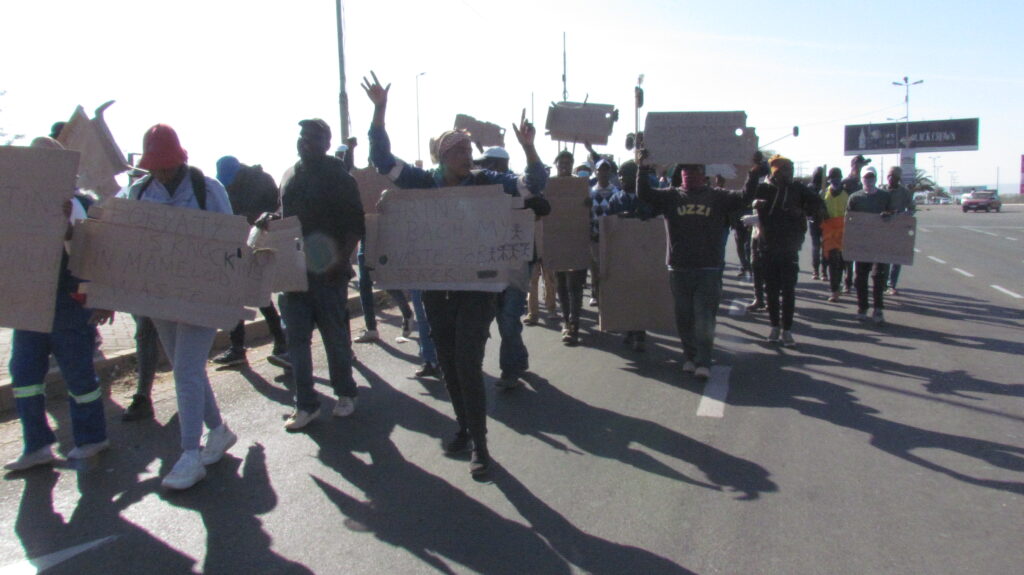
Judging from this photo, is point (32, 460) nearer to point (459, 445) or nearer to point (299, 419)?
point (299, 419)

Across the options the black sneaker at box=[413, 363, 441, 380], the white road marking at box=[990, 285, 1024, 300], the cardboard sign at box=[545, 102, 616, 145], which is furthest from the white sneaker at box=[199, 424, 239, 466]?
the white road marking at box=[990, 285, 1024, 300]

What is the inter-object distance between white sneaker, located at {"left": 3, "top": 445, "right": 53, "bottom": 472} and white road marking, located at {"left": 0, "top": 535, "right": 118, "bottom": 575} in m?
1.19

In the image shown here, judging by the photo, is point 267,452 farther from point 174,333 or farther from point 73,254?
point 73,254

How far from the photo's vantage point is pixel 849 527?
3.74 metres

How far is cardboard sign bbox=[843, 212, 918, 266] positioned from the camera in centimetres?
951

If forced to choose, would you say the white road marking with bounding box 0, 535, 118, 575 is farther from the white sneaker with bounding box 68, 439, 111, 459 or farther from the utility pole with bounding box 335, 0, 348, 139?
the utility pole with bounding box 335, 0, 348, 139

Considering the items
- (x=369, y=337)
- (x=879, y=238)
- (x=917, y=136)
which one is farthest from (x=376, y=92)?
(x=917, y=136)

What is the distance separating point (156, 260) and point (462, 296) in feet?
5.26

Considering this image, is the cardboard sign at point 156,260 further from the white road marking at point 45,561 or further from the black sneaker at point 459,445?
the black sneaker at point 459,445

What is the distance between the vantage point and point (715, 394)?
20.3 feet

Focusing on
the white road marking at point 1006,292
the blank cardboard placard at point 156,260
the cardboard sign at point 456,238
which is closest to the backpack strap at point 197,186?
the blank cardboard placard at point 156,260

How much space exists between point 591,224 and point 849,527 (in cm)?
468

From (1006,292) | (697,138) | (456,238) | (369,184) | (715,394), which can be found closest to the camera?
(456,238)

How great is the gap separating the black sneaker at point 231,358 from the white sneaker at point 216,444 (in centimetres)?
243
